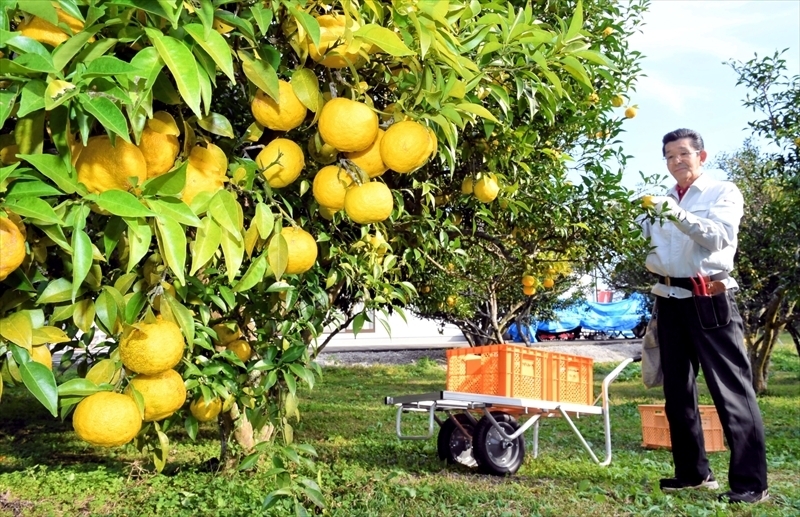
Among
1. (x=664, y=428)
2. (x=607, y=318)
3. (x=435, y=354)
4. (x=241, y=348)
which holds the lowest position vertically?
(x=435, y=354)

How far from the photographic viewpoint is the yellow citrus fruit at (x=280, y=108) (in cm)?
112

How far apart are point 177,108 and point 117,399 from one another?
47 cm

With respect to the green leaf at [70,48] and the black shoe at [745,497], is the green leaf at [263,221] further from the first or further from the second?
the black shoe at [745,497]

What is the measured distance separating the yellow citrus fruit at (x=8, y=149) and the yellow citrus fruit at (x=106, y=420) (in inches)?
14.0

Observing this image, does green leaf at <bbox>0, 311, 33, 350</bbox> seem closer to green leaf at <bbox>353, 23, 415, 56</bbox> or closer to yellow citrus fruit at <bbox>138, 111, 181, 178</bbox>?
yellow citrus fruit at <bbox>138, 111, 181, 178</bbox>

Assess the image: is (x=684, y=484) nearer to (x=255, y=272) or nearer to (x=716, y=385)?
(x=716, y=385)

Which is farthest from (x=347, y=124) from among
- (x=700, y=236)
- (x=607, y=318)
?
(x=607, y=318)

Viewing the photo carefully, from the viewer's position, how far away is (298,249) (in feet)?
3.95

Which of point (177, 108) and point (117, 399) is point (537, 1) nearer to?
point (177, 108)

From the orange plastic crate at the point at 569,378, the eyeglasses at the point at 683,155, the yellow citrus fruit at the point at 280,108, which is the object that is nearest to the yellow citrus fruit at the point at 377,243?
the yellow citrus fruit at the point at 280,108

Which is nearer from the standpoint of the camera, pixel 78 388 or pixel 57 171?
pixel 57 171

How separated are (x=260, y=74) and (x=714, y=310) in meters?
2.78

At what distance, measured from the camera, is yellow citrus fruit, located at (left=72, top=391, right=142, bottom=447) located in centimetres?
100

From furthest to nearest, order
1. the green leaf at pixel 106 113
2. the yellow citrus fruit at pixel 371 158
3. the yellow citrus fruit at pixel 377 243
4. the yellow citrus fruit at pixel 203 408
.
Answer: the yellow citrus fruit at pixel 377 243
the yellow citrus fruit at pixel 203 408
the yellow citrus fruit at pixel 371 158
the green leaf at pixel 106 113
